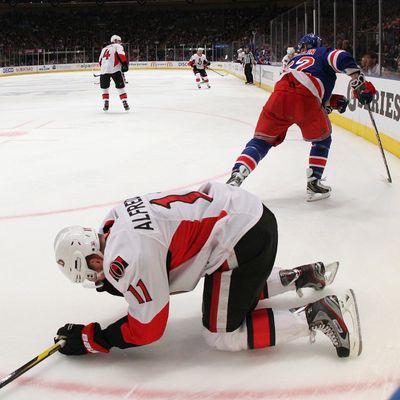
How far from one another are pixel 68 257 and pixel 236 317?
1.86 feet

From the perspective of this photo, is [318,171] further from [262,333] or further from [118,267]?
[118,267]

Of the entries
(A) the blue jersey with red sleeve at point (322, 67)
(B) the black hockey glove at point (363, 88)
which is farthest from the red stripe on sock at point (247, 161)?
(B) the black hockey glove at point (363, 88)

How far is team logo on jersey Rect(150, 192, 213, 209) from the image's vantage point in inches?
66.5

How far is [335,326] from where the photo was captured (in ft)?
A: 5.77

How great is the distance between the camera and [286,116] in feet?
11.6

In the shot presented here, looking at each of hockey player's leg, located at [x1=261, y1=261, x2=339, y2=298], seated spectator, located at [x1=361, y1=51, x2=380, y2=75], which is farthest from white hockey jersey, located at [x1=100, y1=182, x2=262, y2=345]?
seated spectator, located at [x1=361, y1=51, x2=380, y2=75]

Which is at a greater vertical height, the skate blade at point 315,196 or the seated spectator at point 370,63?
the seated spectator at point 370,63

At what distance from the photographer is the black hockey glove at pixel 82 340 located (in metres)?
1.77

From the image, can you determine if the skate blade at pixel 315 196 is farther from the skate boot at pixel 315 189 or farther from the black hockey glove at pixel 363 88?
the black hockey glove at pixel 363 88

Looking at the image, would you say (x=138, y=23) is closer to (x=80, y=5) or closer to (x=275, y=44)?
(x=80, y=5)

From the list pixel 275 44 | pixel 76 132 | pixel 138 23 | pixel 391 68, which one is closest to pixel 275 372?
pixel 391 68

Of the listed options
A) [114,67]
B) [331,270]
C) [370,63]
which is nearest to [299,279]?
[331,270]

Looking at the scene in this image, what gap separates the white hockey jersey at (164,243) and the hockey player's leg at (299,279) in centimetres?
49

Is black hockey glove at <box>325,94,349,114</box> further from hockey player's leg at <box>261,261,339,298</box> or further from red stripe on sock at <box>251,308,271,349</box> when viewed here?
red stripe on sock at <box>251,308,271,349</box>
